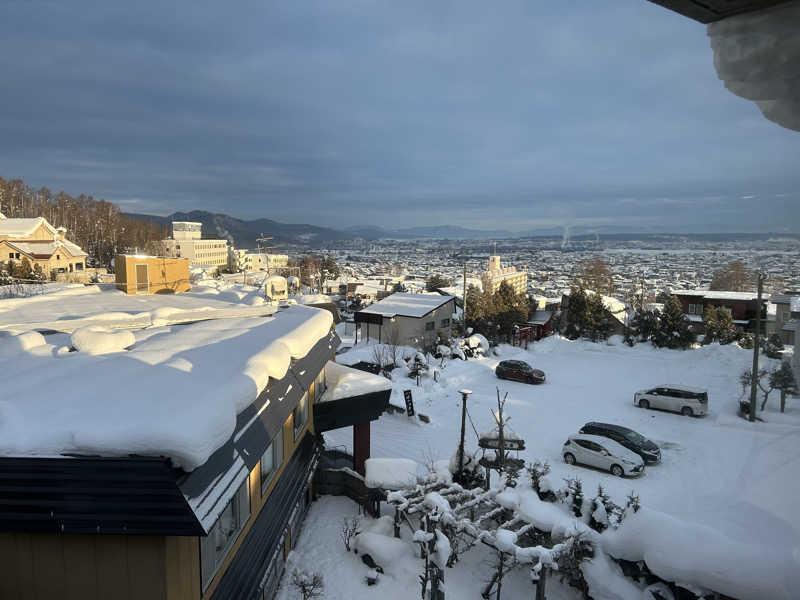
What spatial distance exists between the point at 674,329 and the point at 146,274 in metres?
24.0

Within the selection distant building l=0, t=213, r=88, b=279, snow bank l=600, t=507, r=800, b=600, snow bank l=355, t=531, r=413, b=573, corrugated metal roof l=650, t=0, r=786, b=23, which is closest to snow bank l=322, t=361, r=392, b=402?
snow bank l=355, t=531, r=413, b=573

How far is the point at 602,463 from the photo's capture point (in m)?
10.9

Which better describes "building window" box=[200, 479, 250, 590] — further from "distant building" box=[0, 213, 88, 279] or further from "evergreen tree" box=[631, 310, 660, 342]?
"distant building" box=[0, 213, 88, 279]

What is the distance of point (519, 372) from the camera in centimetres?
1869

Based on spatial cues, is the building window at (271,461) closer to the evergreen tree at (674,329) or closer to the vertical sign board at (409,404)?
the vertical sign board at (409,404)

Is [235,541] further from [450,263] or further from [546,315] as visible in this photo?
[450,263]

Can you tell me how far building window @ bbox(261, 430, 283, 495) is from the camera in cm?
602

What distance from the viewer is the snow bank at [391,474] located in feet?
25.8

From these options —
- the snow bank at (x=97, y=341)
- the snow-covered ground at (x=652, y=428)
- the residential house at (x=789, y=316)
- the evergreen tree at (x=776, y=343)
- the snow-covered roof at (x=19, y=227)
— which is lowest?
the snow-covered ground at (x=652, y=428)

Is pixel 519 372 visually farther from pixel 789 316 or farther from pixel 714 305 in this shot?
pixel 789 316

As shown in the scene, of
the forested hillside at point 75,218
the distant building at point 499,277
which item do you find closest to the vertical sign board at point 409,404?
the distant building at point 499,277

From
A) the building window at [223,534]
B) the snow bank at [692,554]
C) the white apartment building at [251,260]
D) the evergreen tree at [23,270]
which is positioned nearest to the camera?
the snow bank at [692,554]

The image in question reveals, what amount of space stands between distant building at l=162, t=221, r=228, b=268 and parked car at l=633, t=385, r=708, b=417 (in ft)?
235

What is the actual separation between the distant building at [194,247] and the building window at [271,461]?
73.4 m
